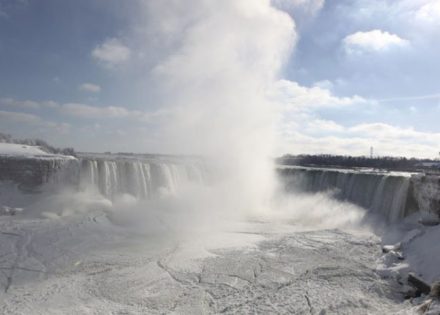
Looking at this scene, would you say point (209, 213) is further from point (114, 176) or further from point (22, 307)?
point (22, 307)

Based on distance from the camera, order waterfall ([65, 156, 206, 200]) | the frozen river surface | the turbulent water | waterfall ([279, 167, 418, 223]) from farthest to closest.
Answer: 1. waterfall ([65, 156, 206, 200])
2. waterfall ([279, 167, 418, 223])
3. the turbulent water
4. the frozen river surface

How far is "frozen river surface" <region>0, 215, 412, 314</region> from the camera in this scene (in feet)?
22.8

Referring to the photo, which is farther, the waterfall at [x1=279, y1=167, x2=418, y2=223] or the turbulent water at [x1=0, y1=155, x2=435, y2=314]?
the waterfall at [x1=279, y1=167, x2=418, y2=223]

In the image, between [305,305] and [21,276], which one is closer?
[305,305]

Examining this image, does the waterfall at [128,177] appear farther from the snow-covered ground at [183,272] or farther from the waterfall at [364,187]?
the waterfall at [364,187]

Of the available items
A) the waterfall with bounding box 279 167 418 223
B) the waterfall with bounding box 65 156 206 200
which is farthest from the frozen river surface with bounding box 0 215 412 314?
the waterfall with bounding box 65 156 206 200

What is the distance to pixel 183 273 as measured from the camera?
8688mm

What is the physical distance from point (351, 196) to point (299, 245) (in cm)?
1045

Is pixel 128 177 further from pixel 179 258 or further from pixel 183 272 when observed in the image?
pixel 183 272

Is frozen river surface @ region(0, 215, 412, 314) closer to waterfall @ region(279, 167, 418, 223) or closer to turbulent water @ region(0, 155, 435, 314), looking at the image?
turbulent water @ region(0, 155, 435, 314)

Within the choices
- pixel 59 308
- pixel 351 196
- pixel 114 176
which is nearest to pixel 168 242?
pixel 59 308

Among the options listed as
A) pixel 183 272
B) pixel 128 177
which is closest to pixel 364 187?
pixel 128 177

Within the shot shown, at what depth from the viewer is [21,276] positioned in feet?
27.0

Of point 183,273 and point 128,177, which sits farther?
point 128,177
